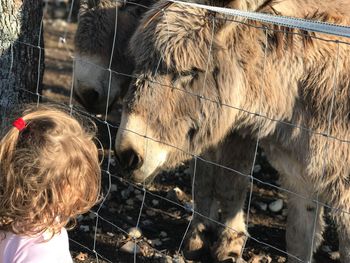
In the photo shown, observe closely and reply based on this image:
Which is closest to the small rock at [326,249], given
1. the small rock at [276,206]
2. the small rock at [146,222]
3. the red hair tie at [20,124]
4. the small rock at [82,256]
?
the small rock at [276,206]

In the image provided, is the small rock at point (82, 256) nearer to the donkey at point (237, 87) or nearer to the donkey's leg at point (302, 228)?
the donkey at point (237, 87)

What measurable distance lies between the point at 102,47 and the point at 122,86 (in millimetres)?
286

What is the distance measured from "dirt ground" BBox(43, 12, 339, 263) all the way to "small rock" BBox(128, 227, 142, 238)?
24mm

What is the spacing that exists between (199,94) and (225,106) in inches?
5.9

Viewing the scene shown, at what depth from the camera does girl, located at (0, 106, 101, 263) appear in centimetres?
192

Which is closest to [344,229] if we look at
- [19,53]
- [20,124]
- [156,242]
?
[156,242]

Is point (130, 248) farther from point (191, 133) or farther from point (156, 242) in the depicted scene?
point (191, 133)

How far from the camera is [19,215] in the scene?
1.97m

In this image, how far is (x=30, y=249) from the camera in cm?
201

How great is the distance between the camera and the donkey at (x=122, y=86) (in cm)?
366

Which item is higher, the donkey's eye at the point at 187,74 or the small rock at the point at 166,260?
the donkey's eye at the point at 187,74

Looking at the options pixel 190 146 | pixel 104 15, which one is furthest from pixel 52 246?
pixel 104 15

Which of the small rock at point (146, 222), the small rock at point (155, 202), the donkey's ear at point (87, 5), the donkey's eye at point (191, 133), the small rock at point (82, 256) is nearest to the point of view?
the donkey's eye at point (191, 133)

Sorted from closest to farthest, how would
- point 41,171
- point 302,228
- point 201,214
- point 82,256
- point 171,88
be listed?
point 41,171 → point 171,88 → point 302,228 → point 82,256 → point 201,214
